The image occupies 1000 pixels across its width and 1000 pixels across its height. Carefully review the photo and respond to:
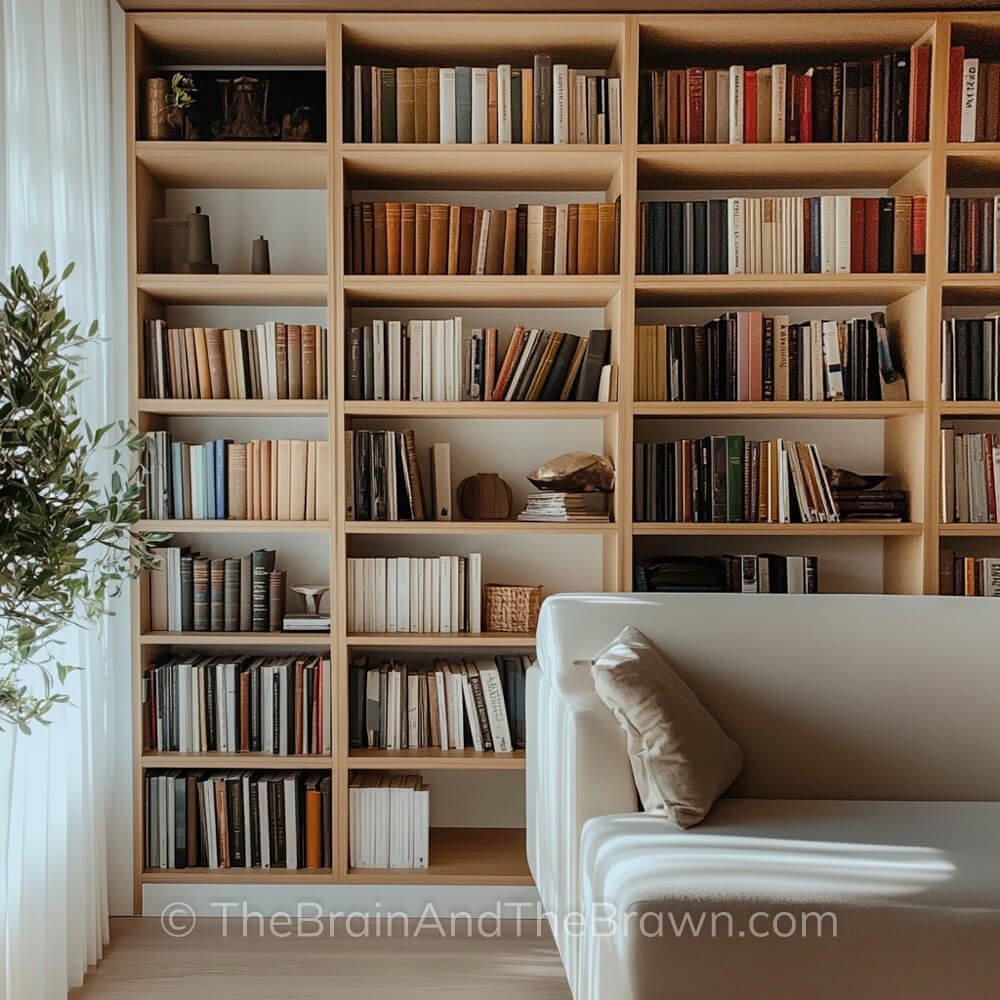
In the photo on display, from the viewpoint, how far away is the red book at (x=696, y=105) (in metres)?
2.88

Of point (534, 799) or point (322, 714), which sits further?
point (322, 714)

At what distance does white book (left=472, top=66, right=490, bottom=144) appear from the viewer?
9.46 ft

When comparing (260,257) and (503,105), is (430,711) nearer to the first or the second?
(260,257)

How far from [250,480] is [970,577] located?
205cm

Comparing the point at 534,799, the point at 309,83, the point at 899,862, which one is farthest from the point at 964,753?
the point at 309,83

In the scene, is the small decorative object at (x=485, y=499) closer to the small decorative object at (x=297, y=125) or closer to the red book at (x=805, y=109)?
the small decorative object at (x=297, y=125)

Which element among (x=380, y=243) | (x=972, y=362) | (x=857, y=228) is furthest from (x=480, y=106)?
(x=972, y=362)

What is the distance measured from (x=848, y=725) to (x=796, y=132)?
5.29 ft

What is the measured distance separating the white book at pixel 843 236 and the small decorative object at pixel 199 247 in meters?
1.75

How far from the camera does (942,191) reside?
2.85 m

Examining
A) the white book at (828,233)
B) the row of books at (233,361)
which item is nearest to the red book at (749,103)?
the white book at (828,233)

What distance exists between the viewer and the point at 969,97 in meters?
2.85

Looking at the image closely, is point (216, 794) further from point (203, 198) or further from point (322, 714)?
point (203, 198)

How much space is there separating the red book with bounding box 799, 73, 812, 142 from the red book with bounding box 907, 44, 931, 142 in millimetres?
272
